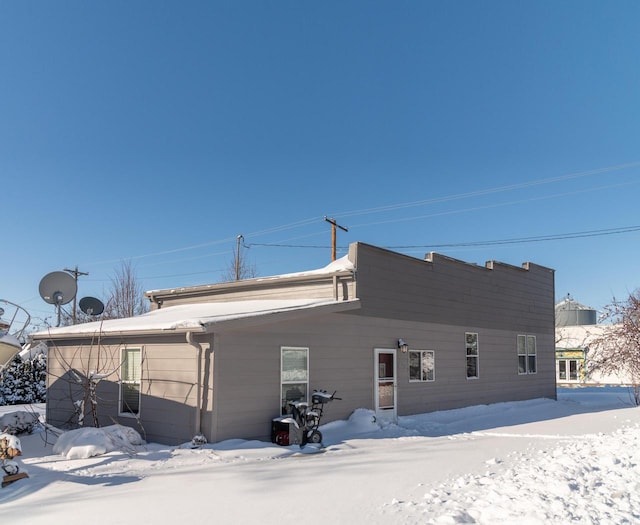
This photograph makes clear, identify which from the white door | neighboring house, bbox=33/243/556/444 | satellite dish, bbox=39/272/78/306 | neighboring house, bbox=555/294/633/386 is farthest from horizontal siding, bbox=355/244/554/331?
neighboring house, bbox=555/294/633/386

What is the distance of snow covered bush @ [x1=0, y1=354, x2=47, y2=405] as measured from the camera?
60.8 ft

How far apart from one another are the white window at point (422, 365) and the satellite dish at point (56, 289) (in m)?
8.84

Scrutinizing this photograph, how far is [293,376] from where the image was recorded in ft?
36.3

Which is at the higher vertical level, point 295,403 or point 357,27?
point 357,27

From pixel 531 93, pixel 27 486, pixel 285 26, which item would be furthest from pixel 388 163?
pixel 27 486

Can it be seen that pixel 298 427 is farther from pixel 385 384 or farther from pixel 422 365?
pixel 422 365

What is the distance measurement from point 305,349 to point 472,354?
734cm

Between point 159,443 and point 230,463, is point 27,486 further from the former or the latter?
point 159,443

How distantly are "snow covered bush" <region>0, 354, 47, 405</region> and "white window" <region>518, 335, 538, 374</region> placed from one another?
52.3ft

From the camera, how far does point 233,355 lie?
32.4ft

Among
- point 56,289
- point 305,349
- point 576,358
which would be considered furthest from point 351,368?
point 576,358

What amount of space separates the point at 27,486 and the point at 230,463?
105 inches

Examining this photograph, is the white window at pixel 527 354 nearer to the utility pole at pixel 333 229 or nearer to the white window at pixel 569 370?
the utility pole at pixel 333 229

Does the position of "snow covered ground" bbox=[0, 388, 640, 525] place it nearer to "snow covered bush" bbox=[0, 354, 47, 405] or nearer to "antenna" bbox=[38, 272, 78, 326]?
"antenna" bbox=[38, 272, 78, 326]
